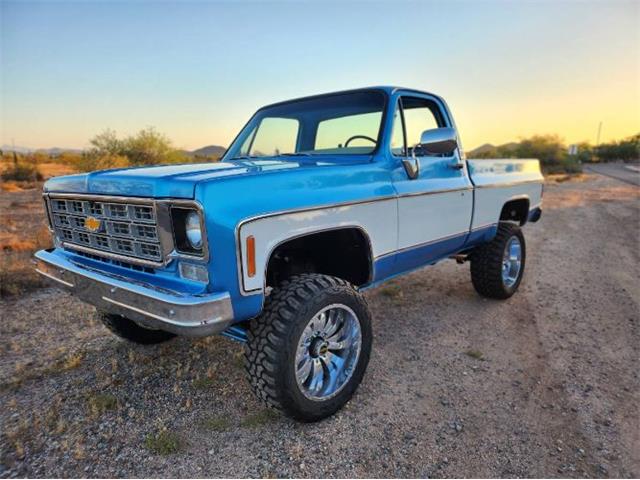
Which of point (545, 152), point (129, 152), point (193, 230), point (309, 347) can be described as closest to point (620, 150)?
point (545, 152)

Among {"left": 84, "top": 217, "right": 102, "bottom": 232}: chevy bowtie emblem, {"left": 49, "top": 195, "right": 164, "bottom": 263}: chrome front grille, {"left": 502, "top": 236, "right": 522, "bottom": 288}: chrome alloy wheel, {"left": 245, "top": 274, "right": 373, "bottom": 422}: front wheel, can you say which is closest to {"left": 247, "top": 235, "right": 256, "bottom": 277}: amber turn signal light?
{"left": 245, "top": 274, "right": 373, "bottom": 422}: front wheel

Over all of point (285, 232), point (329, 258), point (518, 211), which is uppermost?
point (285, 232)

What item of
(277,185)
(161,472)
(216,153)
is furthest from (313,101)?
(161,472)

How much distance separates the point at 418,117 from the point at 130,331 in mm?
3085

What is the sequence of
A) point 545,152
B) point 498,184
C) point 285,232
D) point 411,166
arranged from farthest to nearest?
point 545,152
point 498,184
point 411,166
point 285,232

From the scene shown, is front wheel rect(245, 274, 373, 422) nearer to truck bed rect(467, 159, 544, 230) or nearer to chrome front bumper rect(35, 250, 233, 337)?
chrome front bumper rect(35, 250, 233, 337)

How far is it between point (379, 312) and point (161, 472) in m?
2.72

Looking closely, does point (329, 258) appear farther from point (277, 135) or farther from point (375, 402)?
point (277, 135)

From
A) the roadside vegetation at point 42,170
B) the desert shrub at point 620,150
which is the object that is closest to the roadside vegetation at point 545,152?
the roadside vegetation at point 42,170

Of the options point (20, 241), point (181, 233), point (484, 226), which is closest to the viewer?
point (181, 233)

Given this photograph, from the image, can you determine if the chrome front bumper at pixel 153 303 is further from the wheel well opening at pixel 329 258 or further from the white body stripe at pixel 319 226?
the wheel well opening at pixel 329 258

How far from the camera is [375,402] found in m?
2.81

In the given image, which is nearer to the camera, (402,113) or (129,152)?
(402,113)

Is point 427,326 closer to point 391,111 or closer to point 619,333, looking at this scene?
point 619,333
